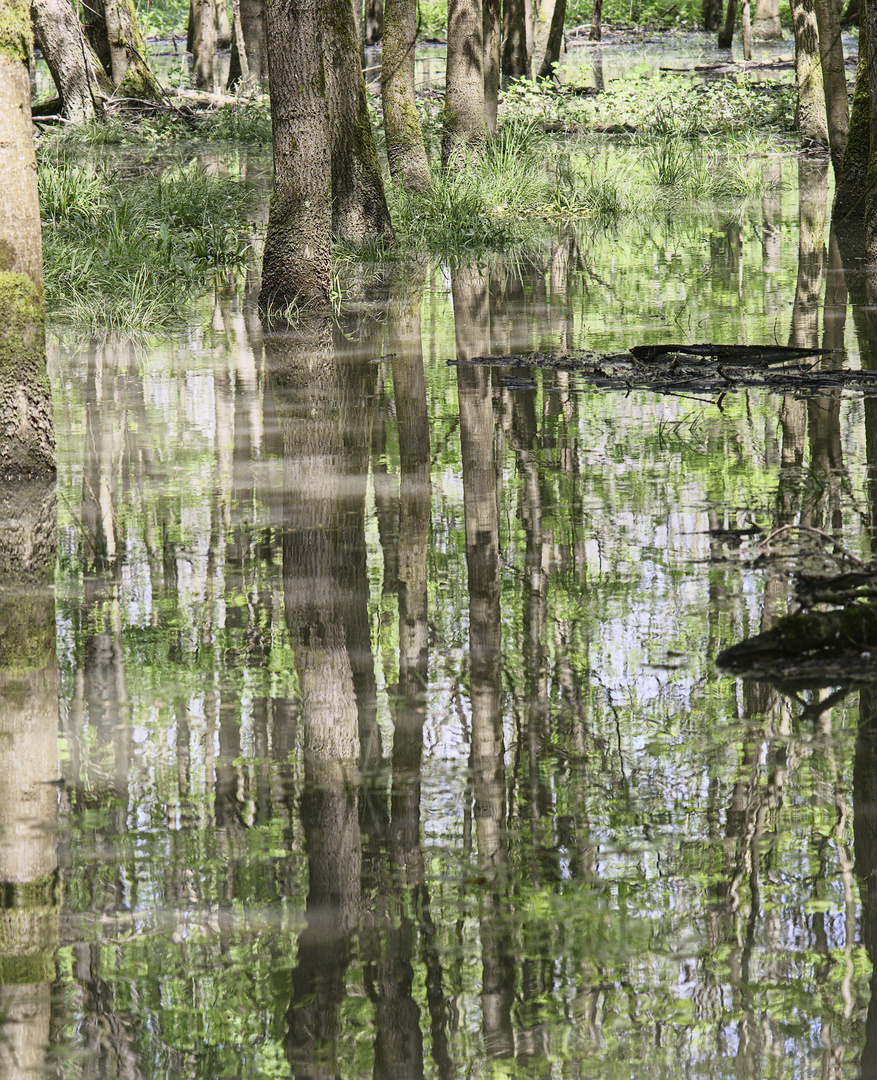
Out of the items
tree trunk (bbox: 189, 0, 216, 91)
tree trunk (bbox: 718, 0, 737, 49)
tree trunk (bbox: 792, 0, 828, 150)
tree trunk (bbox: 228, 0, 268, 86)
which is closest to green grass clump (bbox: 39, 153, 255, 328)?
tree trunk (bbox: 792, 0, 828, 150)

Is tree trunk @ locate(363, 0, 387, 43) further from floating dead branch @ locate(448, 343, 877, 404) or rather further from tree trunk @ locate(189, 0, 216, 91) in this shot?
floating dead branch @ locate(448, 343, 877, 404)

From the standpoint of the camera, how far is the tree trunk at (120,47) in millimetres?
25500

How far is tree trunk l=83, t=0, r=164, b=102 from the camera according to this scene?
25.5 meters

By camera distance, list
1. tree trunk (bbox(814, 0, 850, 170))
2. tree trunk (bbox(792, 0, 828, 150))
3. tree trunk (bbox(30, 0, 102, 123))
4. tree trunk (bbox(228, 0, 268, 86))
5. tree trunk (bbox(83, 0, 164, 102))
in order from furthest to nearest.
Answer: tree trunk (bbox(228, 0, 268, 86))
tree trunk (bbox(83, 0, 164, 102))
tree trunk (bbox(30, 0, 102, 123))
tree trunk (bbox(792, 0, 828, 150))
tree trunk (bbox(814, 0, 850, 170))

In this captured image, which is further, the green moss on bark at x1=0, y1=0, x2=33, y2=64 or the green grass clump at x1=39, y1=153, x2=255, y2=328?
the green grass clump at x1=39, y1=153, x2=255, y2=328

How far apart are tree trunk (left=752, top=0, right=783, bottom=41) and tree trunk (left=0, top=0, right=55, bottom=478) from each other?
45.7 metres

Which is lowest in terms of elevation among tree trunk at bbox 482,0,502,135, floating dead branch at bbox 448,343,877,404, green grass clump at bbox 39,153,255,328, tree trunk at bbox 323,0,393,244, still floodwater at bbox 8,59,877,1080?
still floodwater at bbox 8,59,877,1080

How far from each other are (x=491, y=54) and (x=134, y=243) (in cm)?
931

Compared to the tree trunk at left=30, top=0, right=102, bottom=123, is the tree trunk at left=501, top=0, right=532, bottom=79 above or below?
above

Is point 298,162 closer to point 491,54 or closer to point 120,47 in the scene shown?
point 491,54

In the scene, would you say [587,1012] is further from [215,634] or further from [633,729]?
[215,634]

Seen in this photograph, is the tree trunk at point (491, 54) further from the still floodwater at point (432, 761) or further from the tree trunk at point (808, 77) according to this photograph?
the still floodwater at point (432, 761)

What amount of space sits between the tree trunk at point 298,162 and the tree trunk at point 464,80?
6.84m

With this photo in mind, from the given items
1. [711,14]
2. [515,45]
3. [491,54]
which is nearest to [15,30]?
[491,54]
